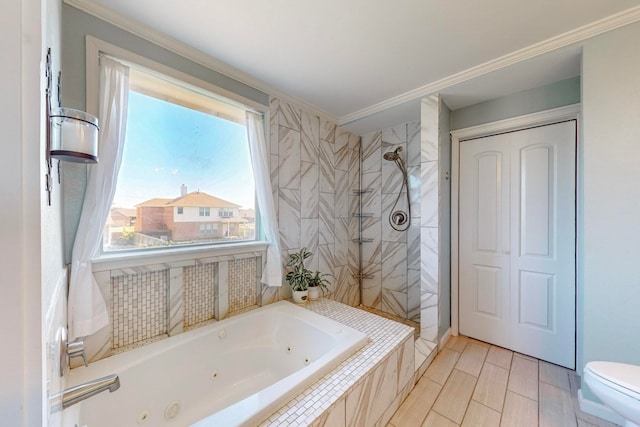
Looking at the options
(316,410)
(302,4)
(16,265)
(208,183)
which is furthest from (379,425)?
(302,4)

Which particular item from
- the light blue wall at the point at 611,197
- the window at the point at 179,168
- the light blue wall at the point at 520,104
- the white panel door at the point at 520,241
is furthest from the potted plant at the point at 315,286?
the light blue wall at the point at 520,104

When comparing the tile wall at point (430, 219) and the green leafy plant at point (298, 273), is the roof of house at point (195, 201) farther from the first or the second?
the tile wall at point (430, 219)

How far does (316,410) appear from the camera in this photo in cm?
108

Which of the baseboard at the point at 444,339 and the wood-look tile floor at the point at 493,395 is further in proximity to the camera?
the baseboard at the point at 444,339

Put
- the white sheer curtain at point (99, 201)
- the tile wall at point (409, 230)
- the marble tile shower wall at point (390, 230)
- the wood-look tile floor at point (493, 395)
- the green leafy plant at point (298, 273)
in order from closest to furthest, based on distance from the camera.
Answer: the white sheer curtain at point (99, 201)
the wood-look tile floor at point (493, 395)
the tile wall at point (409, 230)
the green leafy plant at point (298, 273)
the marble tile shower wall at point (390, 230)

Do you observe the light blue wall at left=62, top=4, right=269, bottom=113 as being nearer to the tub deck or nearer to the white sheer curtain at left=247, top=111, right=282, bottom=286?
the white sheer curtain at left=247, top=111, right=282, bottom=286

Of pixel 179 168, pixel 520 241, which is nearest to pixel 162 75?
pixel 179 168

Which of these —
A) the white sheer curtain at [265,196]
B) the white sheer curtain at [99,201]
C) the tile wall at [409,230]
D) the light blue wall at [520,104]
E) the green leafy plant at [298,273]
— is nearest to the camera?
the white sheer curtain at [99,201]

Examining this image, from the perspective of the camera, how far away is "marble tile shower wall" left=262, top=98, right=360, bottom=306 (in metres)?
2.35

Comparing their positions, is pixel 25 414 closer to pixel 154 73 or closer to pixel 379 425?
pixel 379 425

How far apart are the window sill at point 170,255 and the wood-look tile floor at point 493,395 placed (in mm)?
1564

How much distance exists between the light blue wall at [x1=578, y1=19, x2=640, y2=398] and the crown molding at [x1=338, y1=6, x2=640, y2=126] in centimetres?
5

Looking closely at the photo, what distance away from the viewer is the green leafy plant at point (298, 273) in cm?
233

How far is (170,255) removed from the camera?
164 centimetres
